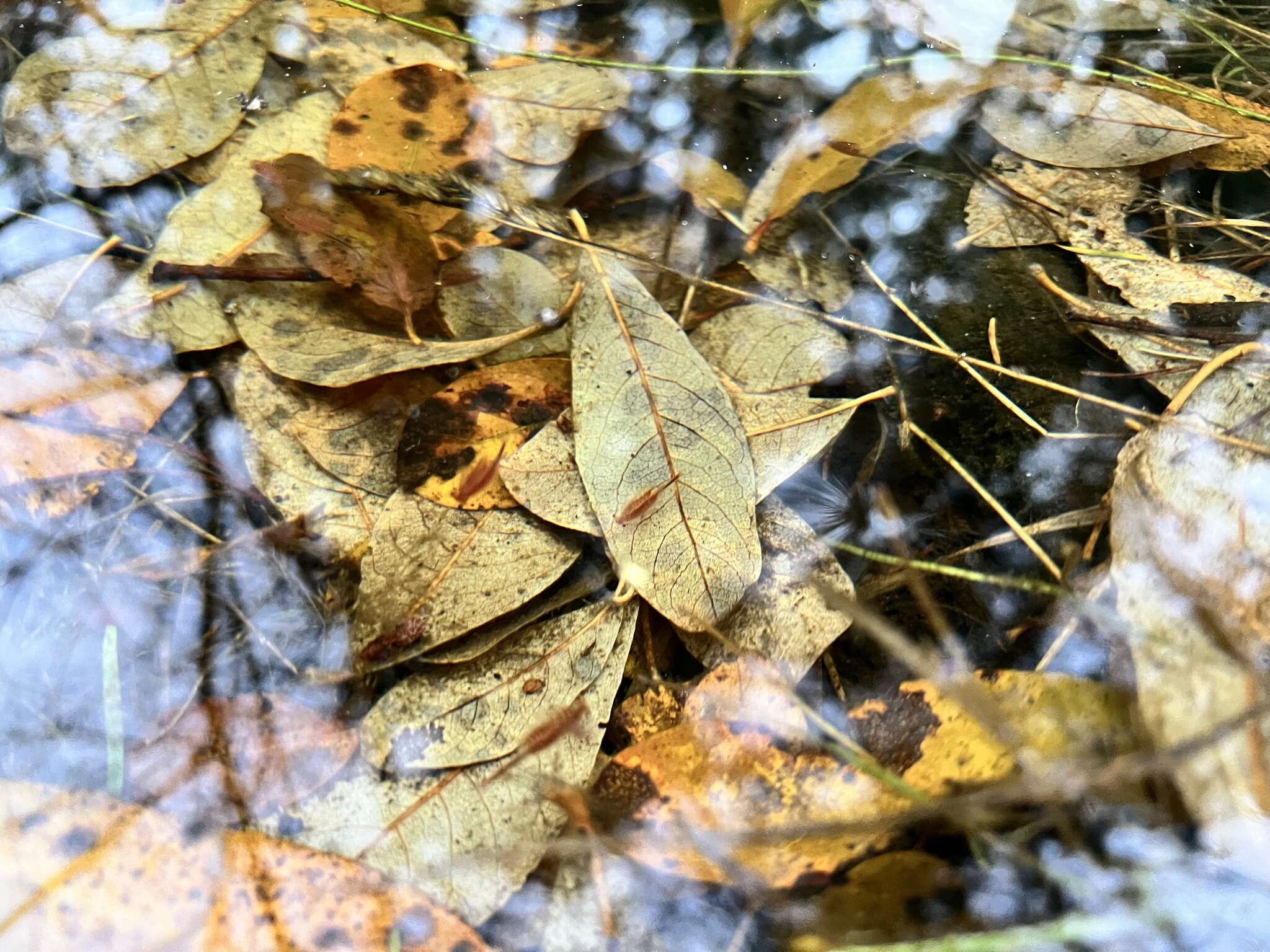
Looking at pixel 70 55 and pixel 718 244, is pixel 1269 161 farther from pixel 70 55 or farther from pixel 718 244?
pixel 70 55

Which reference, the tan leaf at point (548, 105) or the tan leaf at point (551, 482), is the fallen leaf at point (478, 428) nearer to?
the tan leaf at point (551, 482)

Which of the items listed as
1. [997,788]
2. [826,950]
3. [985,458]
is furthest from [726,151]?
[826,950]

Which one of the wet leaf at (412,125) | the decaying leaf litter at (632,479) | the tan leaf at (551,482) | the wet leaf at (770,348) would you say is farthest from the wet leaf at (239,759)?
the wet leaf at (412,125)

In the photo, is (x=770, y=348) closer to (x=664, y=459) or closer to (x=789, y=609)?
(x=664, y=459)

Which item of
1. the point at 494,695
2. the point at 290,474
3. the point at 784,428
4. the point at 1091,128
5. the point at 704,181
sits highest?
the point at 1091,128

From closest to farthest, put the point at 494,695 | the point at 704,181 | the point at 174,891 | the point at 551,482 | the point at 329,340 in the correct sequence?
the point at 174,891, the point at 494,695, the point at 551,482, the point at 329,340, the point at 704,181

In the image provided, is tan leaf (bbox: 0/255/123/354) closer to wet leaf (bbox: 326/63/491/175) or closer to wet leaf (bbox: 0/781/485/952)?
wet leaf (bbox: 326/63/491/175)

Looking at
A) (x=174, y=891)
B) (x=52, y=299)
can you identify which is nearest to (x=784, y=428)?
(x=174, y=891)
